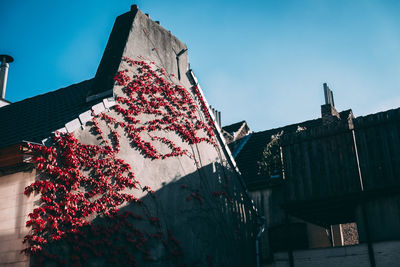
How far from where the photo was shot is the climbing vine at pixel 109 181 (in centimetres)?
728

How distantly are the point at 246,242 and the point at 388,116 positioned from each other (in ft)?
18.6

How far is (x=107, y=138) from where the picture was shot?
899cm

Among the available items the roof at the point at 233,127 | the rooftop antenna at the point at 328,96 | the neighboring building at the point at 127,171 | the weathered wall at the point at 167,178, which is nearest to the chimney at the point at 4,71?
the neighboring building at the point at 127,171

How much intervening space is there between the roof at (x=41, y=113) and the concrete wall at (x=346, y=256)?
23.1 feet

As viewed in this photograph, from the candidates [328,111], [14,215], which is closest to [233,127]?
[328,111]

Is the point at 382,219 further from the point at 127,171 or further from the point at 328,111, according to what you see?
the point at 328,111

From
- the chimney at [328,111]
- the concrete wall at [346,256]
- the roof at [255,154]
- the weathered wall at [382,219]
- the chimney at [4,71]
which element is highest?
the chimney at [4,71]

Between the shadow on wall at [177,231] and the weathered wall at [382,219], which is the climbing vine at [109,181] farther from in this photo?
the weathered wall at [382,219]

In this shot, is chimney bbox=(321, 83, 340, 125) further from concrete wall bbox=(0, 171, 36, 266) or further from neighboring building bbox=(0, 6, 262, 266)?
concrete wall bbox=(0, 171, 36, 266)

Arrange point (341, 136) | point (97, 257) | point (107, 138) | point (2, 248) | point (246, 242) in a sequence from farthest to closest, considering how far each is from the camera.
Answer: point (246, 242), point (341, 136), point (107, 138), point (97, 257), point (2, 248)

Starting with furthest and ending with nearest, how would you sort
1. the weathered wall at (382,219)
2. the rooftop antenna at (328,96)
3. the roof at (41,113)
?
the rooftop antenna at (328,96) < the weathered wall at (382,219) < the roof at (41,113)

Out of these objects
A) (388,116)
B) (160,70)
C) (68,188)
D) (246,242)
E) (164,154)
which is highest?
(160,70)

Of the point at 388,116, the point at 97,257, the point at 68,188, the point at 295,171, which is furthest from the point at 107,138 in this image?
the point at 388,116

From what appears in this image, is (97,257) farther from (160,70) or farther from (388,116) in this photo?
(388,116)
